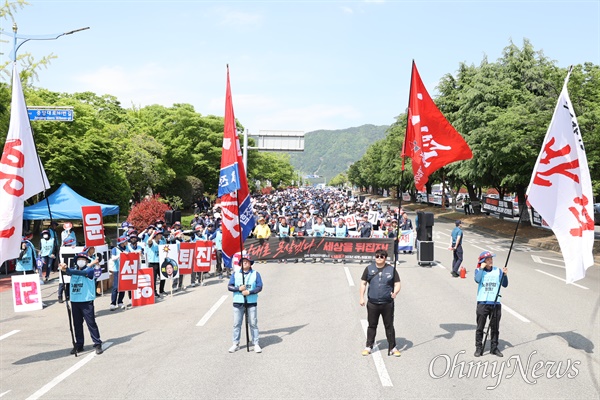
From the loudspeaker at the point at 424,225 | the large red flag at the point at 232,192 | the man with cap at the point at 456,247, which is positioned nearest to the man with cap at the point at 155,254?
the large red flag at the point at 232,192

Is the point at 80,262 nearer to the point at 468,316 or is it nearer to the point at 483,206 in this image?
the point at 468,316

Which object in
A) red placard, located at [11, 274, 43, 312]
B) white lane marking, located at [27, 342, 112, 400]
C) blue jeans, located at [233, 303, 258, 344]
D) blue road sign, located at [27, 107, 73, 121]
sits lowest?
white lane marking, located at [27, 342, 112, 400]

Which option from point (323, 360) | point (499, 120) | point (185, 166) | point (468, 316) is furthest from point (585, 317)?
point (185, 166)

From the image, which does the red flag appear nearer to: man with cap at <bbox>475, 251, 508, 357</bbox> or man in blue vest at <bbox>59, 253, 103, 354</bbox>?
man with cap at <bbox>475, 251, 508, 357</bbox>

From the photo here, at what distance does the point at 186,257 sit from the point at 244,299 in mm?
7549

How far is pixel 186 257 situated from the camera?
1599 centimetres

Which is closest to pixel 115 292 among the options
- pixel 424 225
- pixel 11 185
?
pixel 11 185

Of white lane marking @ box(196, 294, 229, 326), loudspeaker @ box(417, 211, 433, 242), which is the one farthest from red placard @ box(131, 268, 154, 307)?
loudspeaker @ box(417, 211, 433, 242)

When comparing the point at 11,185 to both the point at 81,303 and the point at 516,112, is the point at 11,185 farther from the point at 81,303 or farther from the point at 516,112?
the point at 516,112

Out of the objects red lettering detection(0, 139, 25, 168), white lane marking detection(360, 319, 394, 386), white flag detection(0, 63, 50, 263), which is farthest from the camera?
red lettering detection(0, 139, 25, 168)

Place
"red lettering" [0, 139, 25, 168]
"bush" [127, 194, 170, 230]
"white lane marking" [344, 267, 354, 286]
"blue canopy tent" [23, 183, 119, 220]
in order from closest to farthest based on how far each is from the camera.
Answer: "red lettering" [0, 139, 25, 168] < "white lane marking" [344, 267, 354, 286] < "blue canopy tent" [23, 183, 119, 220] < "bush" [127, 194, 170, 230]

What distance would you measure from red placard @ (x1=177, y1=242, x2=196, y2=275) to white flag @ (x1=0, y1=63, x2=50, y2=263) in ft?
22.4

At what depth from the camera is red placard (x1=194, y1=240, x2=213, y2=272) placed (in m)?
16.4

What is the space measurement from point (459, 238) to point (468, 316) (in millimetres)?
6052
